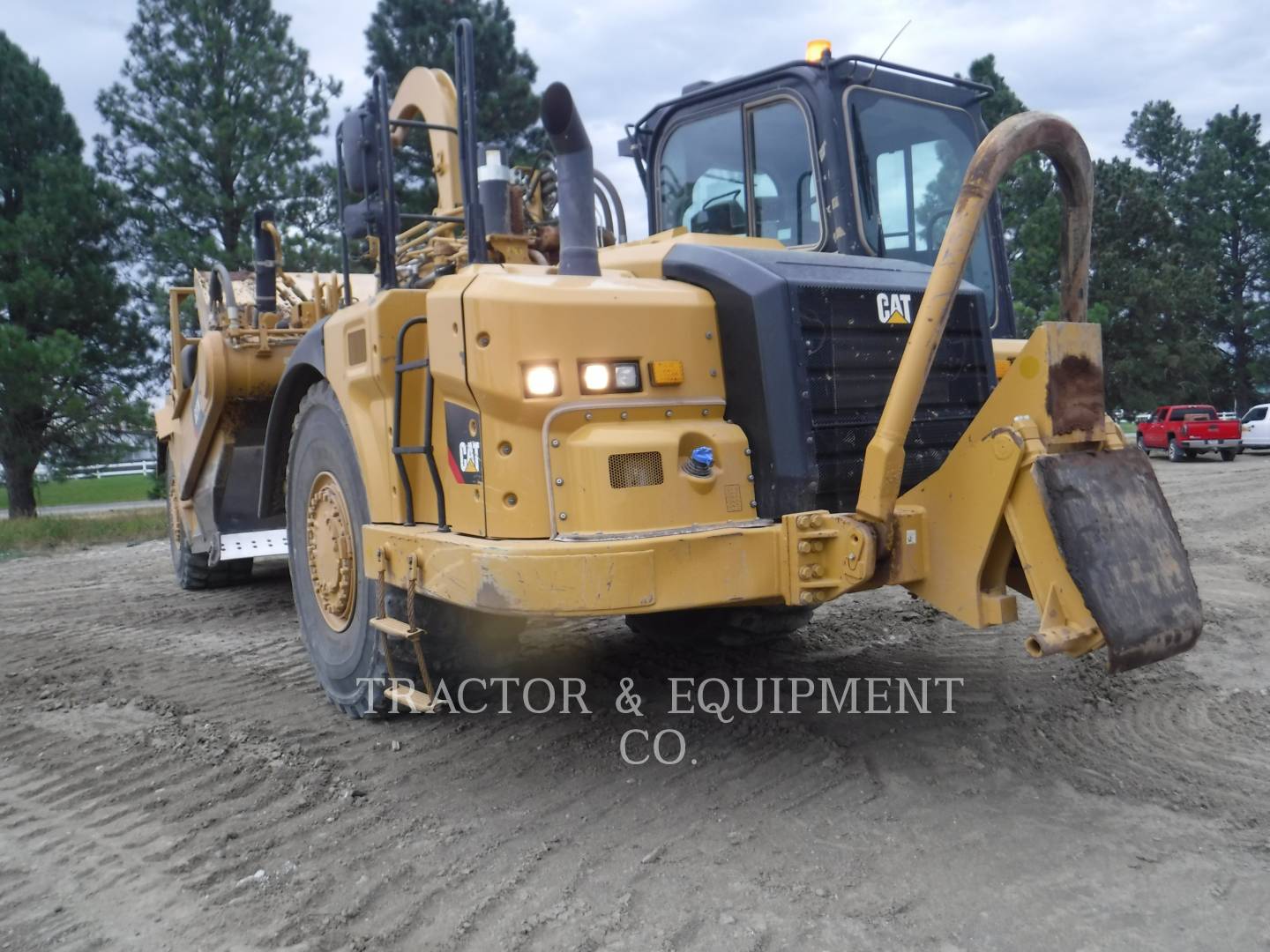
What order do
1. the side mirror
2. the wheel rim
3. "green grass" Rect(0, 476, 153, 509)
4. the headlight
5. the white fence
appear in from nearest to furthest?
1. the headlight
2. the wheel rim
3. the side mirror
4. the white fence
5. "green grass" Rect(0, 476, 153, 509)

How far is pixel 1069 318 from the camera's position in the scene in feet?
11.8

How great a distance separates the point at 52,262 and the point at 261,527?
39.1 ft

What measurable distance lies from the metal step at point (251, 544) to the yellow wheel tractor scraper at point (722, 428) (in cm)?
247

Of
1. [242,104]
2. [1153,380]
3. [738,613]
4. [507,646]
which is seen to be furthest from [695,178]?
[1153,380]

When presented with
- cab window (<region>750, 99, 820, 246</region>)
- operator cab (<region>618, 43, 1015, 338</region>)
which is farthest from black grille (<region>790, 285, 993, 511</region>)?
cab window (<region>750, 99, 820, 246</region>)

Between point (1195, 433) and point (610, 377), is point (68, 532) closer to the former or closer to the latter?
point (610, 377)

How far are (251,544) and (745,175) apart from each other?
4.04m

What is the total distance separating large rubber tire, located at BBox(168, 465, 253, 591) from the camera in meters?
8.33

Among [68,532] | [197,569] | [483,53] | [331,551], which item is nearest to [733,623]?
[331,551]

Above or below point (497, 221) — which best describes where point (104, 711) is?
below

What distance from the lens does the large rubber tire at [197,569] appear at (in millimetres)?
8328

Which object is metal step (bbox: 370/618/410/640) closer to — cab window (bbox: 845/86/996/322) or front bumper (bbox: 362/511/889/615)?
front bumper (bbox: 362/511/889/615)

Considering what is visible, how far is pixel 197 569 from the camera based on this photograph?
27.5 ft

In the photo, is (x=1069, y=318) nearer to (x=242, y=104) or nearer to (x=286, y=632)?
(x=286, y=632)
